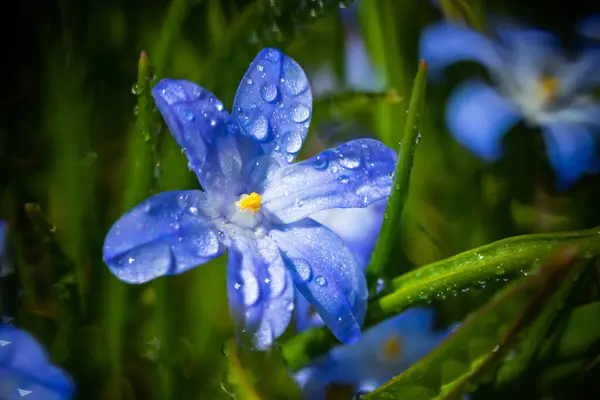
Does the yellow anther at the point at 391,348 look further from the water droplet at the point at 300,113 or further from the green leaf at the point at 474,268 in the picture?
the water droplet at the point at 300,113

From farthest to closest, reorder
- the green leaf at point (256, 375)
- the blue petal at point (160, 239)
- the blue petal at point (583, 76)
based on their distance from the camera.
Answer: the blue petal at point (583, 76)
the green leaf at point (256, 375)
the blue petal at point (160, 239)

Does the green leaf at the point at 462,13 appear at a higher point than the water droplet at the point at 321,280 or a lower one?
higher

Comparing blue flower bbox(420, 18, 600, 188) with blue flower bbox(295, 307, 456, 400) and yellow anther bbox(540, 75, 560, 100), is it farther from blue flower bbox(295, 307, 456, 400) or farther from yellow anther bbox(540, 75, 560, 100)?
blue flower bbox(295, 307, 456, 400)

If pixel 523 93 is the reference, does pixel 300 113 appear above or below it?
above

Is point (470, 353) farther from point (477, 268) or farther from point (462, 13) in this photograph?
point (462, 13)


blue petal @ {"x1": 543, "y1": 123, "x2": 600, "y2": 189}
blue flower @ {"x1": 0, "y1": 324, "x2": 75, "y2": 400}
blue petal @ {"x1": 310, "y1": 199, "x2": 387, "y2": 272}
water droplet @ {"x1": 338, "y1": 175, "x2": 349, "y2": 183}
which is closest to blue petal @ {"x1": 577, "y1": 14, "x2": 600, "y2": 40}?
blue petal @ {"x1": 543, "y1": 123, "x2": 600, "y2": 189}

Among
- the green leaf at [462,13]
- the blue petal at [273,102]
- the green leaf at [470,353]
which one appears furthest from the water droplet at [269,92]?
the green leaf at [462,13]

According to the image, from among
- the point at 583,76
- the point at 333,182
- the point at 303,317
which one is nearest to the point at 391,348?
the point at 303,317
